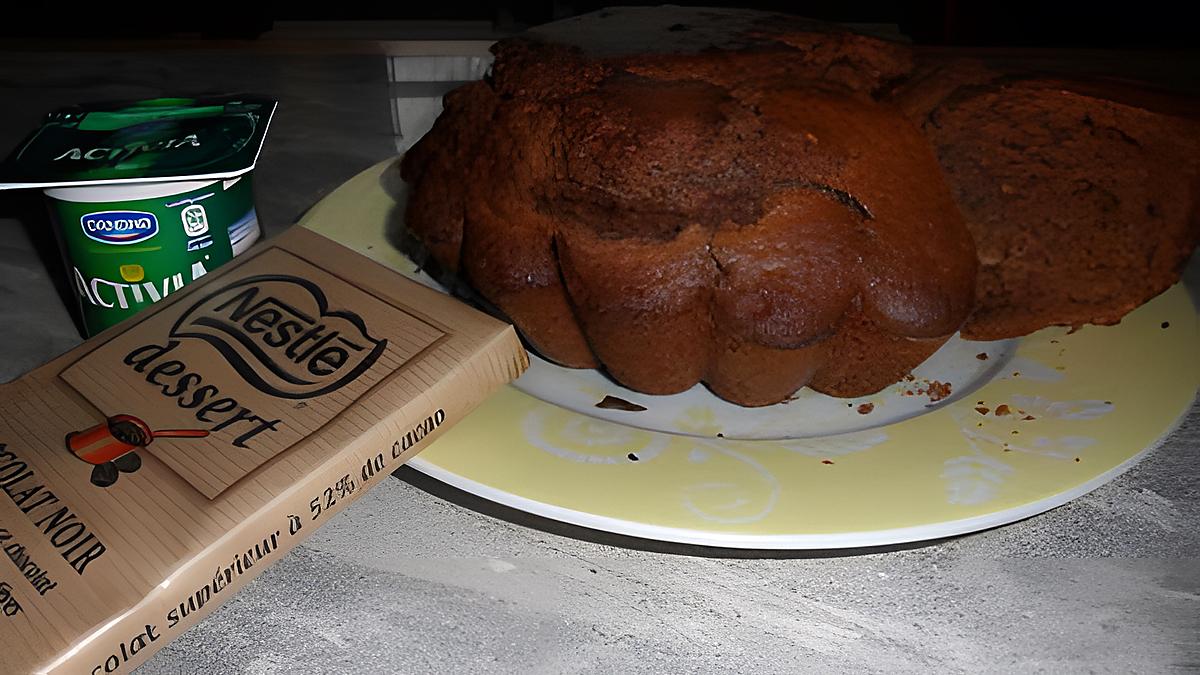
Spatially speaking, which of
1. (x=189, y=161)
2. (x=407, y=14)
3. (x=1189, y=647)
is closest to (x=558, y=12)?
(x=407, y=14)

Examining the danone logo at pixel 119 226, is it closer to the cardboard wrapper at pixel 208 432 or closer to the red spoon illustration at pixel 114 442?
the cardboard wrapper at pixel 208 432

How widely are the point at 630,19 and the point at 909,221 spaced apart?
0.42m

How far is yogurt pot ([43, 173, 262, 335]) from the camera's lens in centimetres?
105

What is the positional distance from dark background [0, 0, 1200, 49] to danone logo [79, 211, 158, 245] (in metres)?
1.58

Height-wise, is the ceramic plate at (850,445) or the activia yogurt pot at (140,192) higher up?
the activia yogurt pot at (140,192)

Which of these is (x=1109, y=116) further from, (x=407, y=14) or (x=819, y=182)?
(x=407, y=14)

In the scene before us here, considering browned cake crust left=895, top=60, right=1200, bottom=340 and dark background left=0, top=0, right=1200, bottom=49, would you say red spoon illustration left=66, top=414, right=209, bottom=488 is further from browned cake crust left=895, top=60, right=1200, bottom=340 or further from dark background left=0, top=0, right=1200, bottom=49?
dark background left=0, top=0, right=1200, bottom=49

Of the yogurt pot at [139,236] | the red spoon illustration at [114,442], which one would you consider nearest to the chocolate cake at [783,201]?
the yogurt pot at [139,236]

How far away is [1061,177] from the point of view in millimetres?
Answer: 1051

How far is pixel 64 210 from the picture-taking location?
1060 mm

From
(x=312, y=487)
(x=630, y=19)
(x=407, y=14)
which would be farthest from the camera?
(x=407, y=14)

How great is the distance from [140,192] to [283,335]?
0.23m

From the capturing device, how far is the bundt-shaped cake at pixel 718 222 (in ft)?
3.16

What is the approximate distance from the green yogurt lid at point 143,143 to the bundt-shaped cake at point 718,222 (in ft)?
0.89
